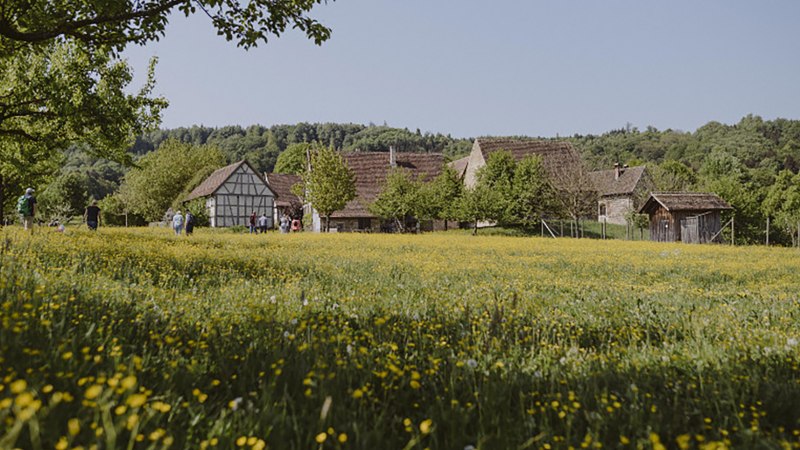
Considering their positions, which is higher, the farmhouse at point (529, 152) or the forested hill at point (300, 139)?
the forested hill at point (300, 139)

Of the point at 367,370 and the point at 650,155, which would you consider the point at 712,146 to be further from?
the point at 367,370

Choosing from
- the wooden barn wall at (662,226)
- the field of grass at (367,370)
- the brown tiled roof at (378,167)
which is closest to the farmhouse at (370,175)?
the brown tiled roof at (378,167)

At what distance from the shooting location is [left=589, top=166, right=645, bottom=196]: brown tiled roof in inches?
2472

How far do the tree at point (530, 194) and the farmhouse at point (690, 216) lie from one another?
1260 cm

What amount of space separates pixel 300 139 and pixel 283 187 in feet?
303

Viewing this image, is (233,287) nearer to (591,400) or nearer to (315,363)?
(315,363)

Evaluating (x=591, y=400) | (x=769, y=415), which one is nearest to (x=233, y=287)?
(x=591, y=400)

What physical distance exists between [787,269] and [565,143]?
5188 cm

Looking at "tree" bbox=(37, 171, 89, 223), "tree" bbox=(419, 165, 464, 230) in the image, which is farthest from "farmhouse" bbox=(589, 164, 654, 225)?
"tree" bbox=(37, 171, 89, 223)

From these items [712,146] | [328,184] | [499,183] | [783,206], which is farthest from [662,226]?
[712,146]

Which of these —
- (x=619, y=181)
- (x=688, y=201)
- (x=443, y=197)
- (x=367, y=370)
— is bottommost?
(x=367, y=370)

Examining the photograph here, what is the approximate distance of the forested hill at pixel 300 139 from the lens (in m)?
142

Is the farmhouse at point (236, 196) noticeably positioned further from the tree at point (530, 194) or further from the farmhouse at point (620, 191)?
the farmhouse at point (620, 191)

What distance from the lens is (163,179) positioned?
72750mm
